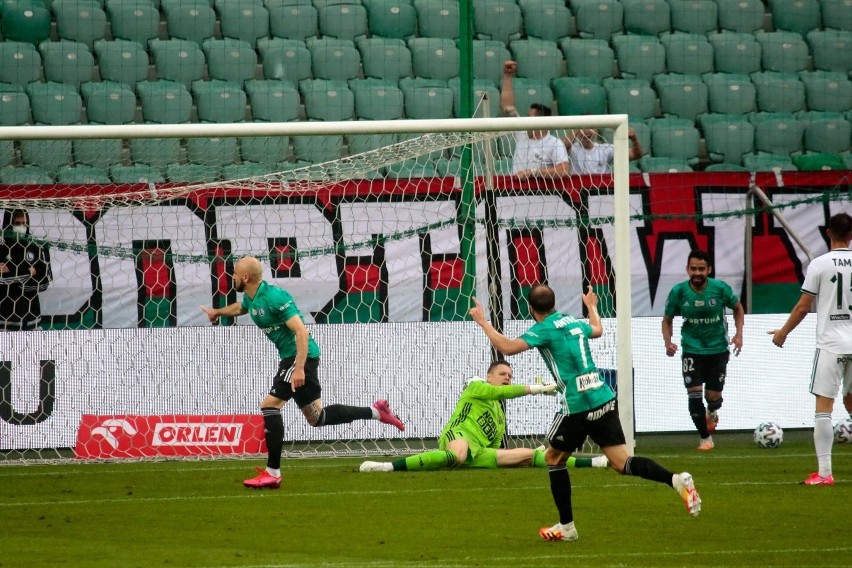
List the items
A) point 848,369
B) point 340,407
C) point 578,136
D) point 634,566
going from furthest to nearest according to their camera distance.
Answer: point 578,136 → point 340,407 → point 848,369 → point 634,566

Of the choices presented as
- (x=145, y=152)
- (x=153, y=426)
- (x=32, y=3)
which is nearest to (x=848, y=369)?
(x=153, y=426)

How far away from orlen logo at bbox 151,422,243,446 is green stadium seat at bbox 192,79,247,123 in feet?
17.0

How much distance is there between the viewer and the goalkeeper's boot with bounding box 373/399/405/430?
457 inches

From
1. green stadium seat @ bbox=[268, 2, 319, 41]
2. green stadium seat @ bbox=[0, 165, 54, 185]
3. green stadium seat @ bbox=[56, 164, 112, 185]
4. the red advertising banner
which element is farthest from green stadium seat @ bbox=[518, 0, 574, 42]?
the red advertising banner

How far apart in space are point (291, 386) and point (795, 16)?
481 inches

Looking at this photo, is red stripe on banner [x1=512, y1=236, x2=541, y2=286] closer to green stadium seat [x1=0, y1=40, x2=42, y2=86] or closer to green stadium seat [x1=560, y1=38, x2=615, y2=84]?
green stadium seat [x1=560, y1=38, x2=615, y2=84]

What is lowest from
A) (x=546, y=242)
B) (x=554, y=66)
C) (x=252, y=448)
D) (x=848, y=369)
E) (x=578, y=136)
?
(x=252, y=448)

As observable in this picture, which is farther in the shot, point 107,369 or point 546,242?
point 546,242

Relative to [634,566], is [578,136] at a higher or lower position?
higher

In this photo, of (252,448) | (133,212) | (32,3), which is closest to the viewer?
(252,448)

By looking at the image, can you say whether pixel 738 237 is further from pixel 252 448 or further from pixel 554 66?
pixel 252 448

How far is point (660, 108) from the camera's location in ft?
57.4

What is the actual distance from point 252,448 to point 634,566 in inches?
247

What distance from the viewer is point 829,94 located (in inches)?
704
